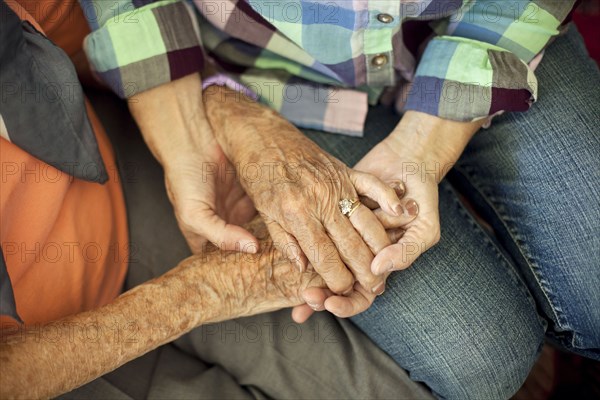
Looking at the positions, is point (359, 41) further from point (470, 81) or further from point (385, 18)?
point (470, 81)

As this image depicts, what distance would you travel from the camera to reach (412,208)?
100 cm

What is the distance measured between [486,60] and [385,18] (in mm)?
205

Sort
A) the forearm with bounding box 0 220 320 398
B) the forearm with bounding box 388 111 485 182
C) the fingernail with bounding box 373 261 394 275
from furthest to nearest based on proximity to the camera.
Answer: the forearm with bounding box 388 111 485 182 < the fingernail with bounding box 373 261 394 275 < the forearm with bounding box 0 220 320 398

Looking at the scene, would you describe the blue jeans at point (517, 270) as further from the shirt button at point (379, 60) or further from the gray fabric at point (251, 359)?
the shirt button at point (379, 60)

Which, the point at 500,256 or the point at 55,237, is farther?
the point at 500,256

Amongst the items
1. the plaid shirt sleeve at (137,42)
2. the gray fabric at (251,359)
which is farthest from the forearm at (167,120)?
the gray fabric at (251,359)

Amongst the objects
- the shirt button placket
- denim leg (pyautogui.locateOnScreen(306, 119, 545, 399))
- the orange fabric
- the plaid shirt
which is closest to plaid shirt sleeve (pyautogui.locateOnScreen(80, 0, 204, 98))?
the plaid shirt

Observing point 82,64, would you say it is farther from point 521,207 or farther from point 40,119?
point 521,207

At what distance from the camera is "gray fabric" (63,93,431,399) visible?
1.02 metres

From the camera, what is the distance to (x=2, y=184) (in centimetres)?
82

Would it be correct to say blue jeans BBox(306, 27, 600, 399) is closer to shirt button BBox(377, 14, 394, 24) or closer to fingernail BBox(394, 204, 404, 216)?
fingernail BBox(394, 204, 404, 216)

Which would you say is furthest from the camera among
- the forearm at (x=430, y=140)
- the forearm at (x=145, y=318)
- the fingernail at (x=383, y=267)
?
the forearm at (x=430, y=140)

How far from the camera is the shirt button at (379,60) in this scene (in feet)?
3.48

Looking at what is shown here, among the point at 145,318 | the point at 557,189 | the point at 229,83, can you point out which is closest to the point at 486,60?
the point at 557,189
